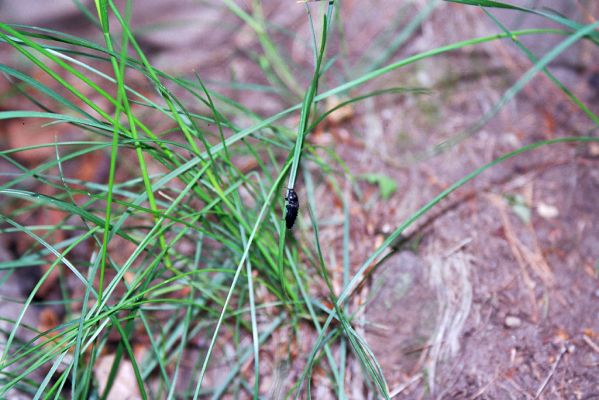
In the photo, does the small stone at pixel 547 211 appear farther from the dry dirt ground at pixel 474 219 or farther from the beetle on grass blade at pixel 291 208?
the beetle on grass blade at pixel 291 208

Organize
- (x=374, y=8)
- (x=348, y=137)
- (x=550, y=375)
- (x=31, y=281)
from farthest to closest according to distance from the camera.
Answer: (x=374, y=8) < (x=348, y=137) < (x=31, y=281) < (x=550, y=375)

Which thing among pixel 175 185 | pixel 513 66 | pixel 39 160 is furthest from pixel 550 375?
pixel 39 160

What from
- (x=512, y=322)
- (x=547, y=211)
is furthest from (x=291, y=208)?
(x=547, y=211)

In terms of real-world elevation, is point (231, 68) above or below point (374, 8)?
below

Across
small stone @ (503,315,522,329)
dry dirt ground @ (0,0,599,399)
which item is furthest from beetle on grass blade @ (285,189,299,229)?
small stone @ (503,315,522,329)

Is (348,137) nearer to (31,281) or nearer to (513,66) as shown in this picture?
(513,66)

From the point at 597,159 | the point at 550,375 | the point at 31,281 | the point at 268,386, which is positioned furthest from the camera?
the point at 31,281

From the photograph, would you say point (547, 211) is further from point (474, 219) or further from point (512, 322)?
point (512, 322)

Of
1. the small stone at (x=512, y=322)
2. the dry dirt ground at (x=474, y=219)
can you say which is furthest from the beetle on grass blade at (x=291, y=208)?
the small stone at (x=512, y=322)
